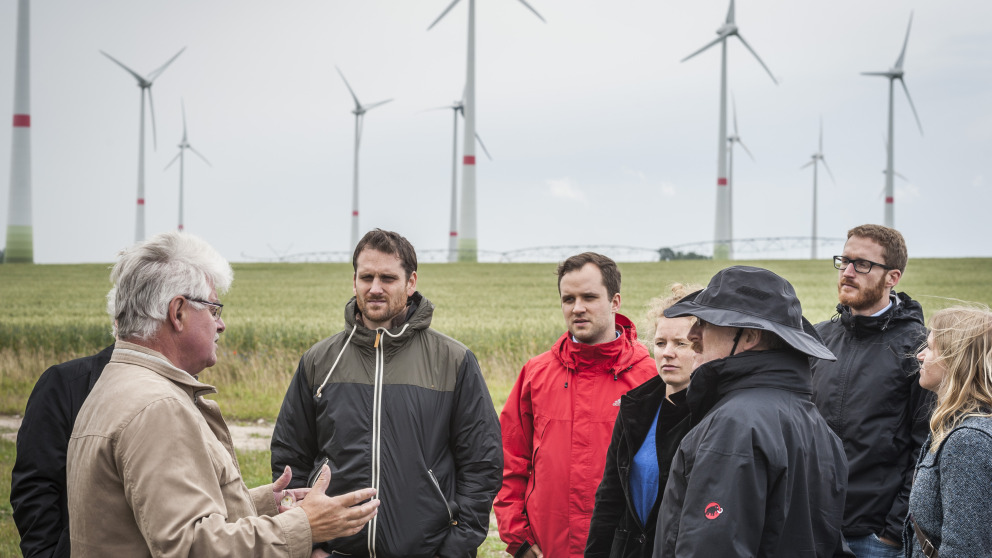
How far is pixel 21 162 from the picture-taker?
1545 inches

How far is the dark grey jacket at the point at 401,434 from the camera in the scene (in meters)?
4.18

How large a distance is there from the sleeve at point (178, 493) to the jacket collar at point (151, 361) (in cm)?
22

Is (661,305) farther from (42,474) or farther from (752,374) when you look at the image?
(42,474)

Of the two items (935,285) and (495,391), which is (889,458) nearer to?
(495,391)

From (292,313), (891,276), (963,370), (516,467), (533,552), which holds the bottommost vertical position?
(292,313)

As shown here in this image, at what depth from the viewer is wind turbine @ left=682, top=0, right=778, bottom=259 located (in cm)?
4706

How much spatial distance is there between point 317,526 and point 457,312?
23.6 metres

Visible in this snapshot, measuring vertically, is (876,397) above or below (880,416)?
above

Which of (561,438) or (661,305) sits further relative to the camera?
(561,438)

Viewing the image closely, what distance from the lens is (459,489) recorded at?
4414mm

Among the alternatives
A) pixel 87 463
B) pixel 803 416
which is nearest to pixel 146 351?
pixel 87 463

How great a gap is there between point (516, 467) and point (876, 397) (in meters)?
2.12

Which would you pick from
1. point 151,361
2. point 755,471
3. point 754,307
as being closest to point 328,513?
point 151,361

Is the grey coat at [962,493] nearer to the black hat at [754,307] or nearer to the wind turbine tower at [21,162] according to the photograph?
the black hat at [754,307]
